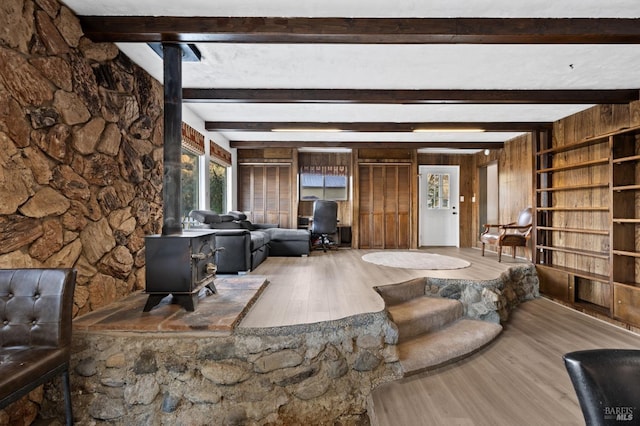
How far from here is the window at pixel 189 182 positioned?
4.42m

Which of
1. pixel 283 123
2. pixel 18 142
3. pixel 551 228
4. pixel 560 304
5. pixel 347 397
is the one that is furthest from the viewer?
pixel 283 123

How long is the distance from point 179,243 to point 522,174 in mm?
5838

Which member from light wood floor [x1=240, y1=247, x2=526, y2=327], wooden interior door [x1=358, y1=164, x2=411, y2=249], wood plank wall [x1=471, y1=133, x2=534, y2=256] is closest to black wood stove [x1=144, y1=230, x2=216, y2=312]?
light wood floor [x1=240, y1=247, x2=526, y2=327]

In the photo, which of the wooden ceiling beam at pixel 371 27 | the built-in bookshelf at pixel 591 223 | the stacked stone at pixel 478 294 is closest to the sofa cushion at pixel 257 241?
the stacked stone at pixel 478 294

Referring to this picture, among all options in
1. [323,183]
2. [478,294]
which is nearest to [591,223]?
[478,294]

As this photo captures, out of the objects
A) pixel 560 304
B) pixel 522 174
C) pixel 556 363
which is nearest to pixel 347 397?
pixel 556 363

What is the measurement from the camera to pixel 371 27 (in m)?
2.21

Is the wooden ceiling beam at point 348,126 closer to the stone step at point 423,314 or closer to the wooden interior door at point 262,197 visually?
the wooden interior door at point 262,197

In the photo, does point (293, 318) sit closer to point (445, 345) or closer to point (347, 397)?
point (347, 397)

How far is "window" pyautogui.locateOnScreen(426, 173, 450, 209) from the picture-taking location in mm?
7270

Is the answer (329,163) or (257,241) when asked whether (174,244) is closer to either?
(257,241)

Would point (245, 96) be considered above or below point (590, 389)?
above

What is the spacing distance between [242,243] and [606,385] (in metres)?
3.40

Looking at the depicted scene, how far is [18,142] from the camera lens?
1.81m
